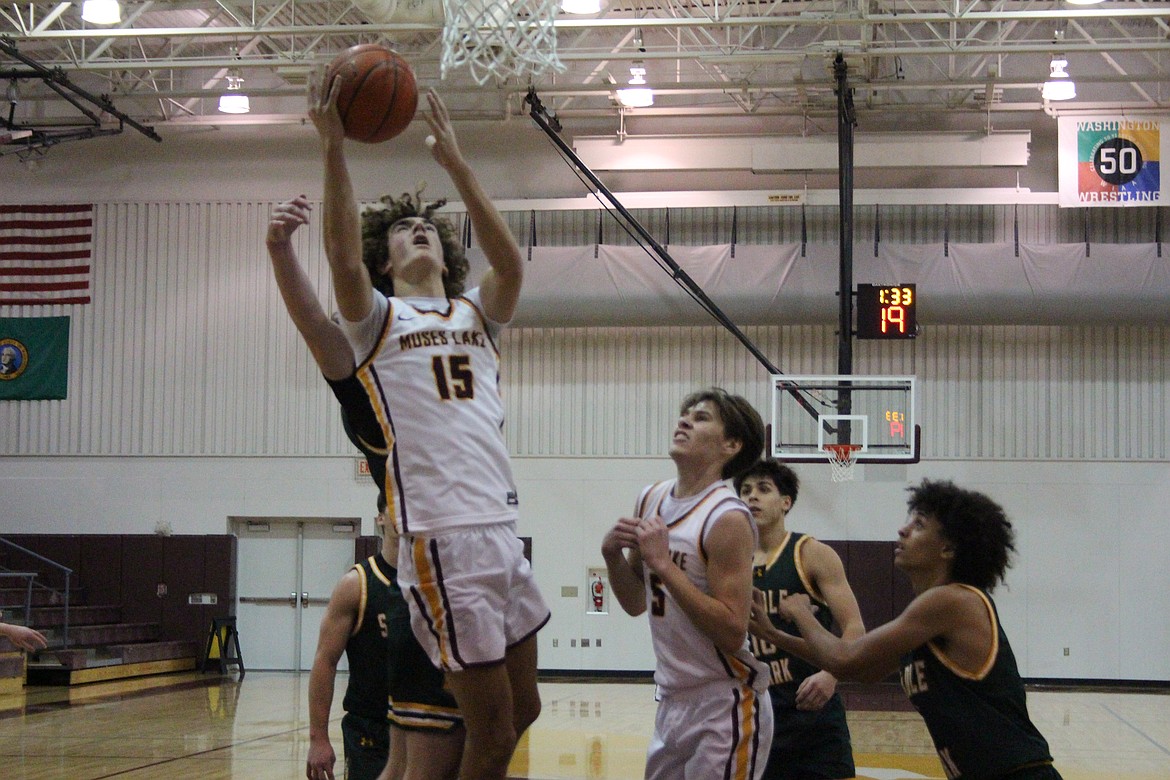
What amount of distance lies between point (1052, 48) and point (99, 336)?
1401cm

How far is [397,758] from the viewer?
3553 millimetres

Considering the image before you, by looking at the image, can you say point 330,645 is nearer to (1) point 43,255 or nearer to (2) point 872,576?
(2) point 872,576

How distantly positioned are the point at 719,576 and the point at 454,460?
0.93 metres

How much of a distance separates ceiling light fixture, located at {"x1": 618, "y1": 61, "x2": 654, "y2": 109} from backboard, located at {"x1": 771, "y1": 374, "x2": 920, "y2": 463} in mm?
4447

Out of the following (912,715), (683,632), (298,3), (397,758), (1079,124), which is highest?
(298,3)

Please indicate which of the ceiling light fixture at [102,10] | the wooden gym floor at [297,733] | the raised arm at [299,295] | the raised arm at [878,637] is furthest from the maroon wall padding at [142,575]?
the raised arm at [299,295]

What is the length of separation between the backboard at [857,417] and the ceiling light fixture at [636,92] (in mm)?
4447

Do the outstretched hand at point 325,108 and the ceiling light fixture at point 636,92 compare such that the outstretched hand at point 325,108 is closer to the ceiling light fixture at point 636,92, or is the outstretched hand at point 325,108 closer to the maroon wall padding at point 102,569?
the ceiling light fixture at point 636,92

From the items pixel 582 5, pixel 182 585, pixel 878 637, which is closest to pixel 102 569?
pixel 182 585

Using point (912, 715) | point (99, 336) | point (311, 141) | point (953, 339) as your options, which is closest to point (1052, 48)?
point (953, 339)

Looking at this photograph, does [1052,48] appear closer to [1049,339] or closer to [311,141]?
[1049,339]

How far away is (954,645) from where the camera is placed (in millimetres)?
3686

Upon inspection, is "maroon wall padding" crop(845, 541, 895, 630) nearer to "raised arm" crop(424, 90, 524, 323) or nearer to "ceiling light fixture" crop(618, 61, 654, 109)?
"ceiling light fixture" crop(618, 61, 654, 109)

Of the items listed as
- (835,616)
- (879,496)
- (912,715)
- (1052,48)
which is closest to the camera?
(835,616)
